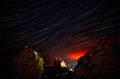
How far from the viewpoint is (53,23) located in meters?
5.35

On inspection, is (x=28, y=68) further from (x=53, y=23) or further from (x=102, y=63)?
(x=102, y=63)

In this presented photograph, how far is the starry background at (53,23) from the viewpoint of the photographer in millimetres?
4684

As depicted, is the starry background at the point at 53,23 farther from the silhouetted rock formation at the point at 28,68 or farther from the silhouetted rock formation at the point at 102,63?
the silhouetted rock formation at the point at 102,63

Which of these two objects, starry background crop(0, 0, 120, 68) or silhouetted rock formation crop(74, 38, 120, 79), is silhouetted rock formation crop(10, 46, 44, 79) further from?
silhouetted rock formation crop(74, 38, 120, 79)

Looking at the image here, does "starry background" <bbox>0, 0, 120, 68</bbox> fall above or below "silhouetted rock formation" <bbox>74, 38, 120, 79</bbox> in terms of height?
above

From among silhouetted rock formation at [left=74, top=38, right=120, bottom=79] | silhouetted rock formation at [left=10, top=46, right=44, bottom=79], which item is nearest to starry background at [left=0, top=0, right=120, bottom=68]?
silhouetted rock formation at [left=10, top=46, right=44, bottom=79]

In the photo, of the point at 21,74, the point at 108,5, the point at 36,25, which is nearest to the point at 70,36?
the point at 36,25

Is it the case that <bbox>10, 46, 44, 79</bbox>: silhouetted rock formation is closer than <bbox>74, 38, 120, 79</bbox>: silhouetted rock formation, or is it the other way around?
<bbox>74, 38, 120, 79</bbox>: silhouetted rock formation

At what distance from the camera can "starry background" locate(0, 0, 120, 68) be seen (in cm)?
468

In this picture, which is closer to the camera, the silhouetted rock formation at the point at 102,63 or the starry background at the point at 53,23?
the silhouetted rock formation at the point at 102,63

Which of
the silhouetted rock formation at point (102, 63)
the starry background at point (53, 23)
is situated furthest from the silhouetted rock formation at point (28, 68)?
the silhouetted rock formation at point (102, 63)

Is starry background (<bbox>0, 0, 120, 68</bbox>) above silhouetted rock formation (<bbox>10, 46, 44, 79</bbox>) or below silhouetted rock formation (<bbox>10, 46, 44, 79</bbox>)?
above

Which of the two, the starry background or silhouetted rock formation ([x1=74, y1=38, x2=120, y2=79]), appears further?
the starry background

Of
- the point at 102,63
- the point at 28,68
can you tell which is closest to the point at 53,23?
the point at 28,68
